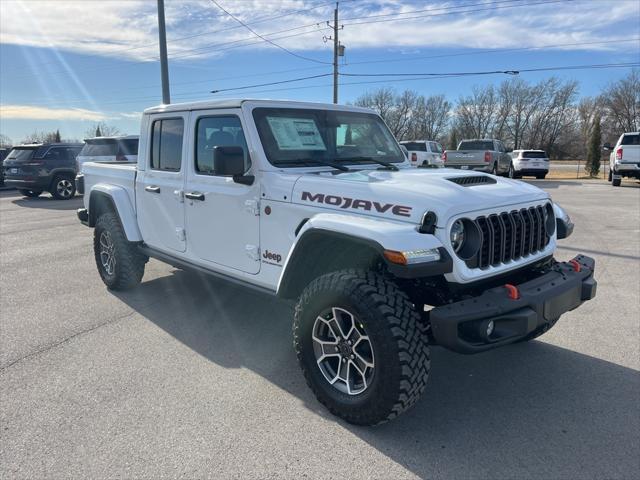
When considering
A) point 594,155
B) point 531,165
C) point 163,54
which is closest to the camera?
point 163,54

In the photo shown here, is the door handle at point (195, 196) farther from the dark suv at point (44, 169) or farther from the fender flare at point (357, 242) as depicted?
the dark suv at point (44, 169)

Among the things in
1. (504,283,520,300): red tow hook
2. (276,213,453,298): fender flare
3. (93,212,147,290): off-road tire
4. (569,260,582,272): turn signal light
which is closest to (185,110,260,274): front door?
(276,213,453,298): fender flare

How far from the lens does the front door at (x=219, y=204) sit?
372 centimetres

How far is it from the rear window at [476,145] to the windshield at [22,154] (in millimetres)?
17084

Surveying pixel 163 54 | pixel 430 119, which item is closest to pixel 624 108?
pixel 430 119

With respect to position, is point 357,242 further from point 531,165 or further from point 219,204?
point 531,165

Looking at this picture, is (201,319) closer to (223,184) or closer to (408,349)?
(223,184)

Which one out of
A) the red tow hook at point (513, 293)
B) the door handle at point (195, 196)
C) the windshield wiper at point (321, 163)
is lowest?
the red tow hook at point (513, 293)

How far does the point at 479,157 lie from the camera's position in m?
20.3


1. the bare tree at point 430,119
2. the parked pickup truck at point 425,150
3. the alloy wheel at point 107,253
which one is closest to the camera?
the alloy wheel at point 107,253

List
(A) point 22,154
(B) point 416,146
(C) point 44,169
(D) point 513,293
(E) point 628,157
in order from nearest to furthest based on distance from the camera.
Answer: (D) point 513,293
(C) point 44,169
(A) point 22,154
(E) point 628,157
(B) point 416,146

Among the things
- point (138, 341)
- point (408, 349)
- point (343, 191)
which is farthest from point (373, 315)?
point (138, 341)

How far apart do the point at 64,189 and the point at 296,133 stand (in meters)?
14.1

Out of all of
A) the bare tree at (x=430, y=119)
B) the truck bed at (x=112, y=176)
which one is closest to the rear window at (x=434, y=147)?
the truck bed at (x=112, y=176)
